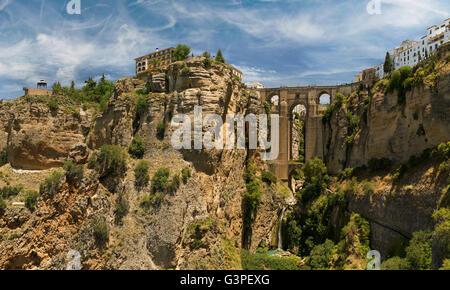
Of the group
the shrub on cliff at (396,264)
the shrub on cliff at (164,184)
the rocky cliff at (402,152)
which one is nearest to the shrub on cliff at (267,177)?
the rocky cliff at (402,152)

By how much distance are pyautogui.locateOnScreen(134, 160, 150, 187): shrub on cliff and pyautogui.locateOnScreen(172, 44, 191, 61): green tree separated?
51.1 ft

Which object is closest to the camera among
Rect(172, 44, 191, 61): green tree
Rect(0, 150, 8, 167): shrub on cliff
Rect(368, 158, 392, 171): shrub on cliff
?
Rect(368, 158, 392, 171): shrub on cliff

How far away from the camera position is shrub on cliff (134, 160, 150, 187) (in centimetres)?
2830

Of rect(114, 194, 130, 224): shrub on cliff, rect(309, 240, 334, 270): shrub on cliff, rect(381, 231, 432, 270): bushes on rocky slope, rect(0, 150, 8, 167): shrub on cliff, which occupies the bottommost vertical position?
rect(309, 240, 334, 270): shrub on cliff

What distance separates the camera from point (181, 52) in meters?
39.5

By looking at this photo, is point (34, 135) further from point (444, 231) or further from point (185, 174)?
point (444, 231)

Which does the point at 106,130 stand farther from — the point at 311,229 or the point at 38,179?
the point at 311,229

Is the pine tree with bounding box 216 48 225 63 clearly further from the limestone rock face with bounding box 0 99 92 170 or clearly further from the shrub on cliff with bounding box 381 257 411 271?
the shrub on cliff with bounding box 381 257 411 271

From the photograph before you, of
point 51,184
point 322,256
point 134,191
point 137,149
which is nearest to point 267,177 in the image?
point 322,256

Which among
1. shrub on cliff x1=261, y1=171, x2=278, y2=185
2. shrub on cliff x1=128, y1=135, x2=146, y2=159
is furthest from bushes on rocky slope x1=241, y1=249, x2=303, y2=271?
shrub on cliff x1=128, y1=135, x2=146, y2=159

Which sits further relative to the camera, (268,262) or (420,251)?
(268,262)

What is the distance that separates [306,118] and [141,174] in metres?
25.4

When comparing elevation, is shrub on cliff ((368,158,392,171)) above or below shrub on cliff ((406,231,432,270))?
above
